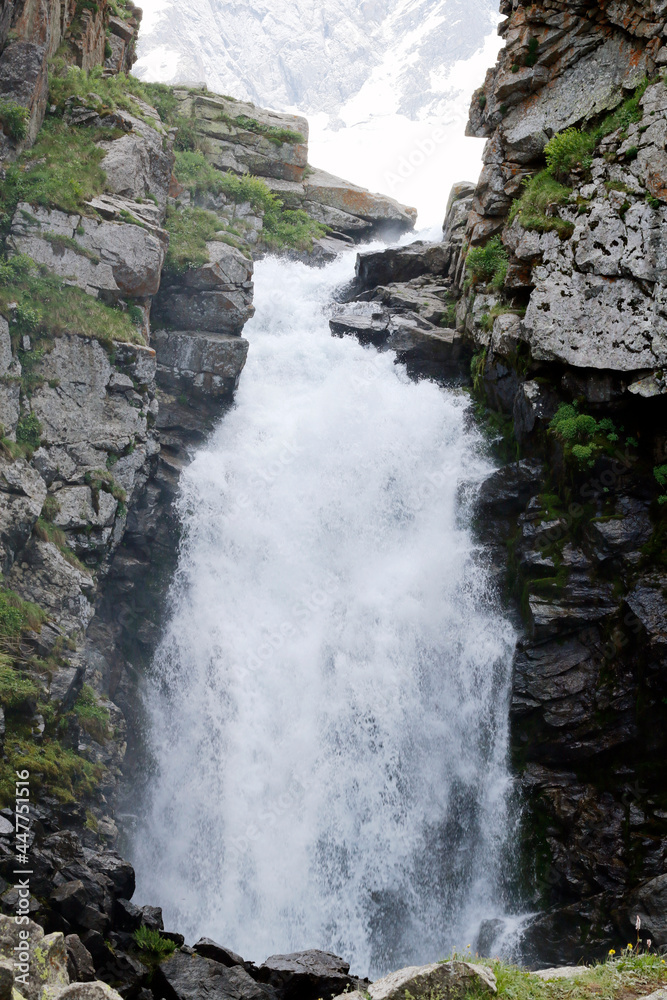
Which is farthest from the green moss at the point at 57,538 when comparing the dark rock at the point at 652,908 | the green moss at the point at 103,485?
the dark rock at the point at 652,908

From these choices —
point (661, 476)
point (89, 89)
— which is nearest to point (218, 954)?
point (661, 476)

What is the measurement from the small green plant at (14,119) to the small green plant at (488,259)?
12394 millimetres

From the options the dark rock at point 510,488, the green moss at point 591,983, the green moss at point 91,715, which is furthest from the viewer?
the dark rock at point 510,488

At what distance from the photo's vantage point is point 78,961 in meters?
7.75

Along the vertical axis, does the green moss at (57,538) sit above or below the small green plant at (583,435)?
below

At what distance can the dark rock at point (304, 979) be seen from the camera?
9.21m

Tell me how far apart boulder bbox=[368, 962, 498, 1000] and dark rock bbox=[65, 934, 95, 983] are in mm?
3283

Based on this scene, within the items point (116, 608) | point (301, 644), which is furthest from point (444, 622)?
point (116, 608)

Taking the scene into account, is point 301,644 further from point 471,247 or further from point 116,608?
point 471,247

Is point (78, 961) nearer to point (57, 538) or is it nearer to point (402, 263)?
point (57, 538)

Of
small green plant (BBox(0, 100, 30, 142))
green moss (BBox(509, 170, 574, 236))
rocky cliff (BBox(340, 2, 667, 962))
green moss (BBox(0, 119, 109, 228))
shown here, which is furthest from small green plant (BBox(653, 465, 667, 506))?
small green plant (BBox(0, 100, 30, 142))

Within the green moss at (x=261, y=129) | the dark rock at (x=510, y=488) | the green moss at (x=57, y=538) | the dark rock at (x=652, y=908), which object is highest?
the green moss at (x=261, y=129)

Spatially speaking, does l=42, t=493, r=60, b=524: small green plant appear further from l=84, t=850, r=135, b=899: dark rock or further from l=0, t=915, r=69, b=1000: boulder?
l=0, t=915, r=69, b=1000: boulder

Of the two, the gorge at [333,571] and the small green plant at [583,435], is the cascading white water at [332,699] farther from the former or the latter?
the small green plant at [583,435]
